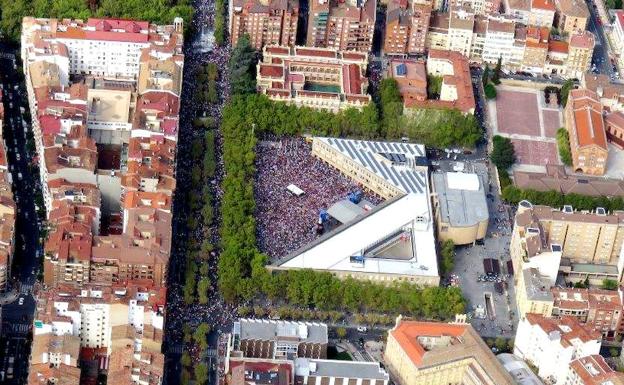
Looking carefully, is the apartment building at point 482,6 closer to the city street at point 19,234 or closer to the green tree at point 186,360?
the city street at point 19,234

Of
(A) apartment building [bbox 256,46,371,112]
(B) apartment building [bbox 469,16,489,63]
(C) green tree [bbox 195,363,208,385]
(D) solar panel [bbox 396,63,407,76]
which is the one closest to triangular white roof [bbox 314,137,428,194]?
(A) apartment building [bbox 256,46,371,112]

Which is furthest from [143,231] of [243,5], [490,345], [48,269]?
[243,5]

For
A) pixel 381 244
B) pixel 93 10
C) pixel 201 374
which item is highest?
pixel 93 10

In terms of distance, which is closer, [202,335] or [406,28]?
[202,335]

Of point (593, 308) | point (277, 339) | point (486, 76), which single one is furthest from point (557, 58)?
point (277, 339)

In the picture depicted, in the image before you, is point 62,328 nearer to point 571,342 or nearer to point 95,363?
point 95,363

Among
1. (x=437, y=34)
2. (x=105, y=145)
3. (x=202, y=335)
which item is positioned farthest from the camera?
(x=437, y=34)

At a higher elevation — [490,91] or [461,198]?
[490,91]

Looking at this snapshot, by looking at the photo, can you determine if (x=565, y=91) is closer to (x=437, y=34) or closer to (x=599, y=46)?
(x=599, y=46)
